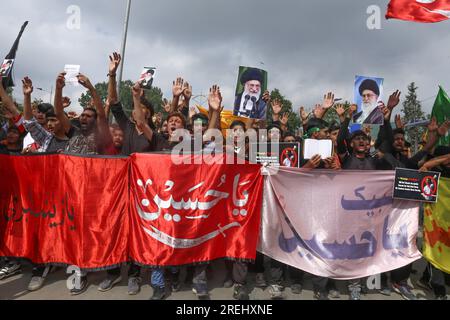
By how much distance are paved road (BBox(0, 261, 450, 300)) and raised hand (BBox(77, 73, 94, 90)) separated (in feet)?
7.89

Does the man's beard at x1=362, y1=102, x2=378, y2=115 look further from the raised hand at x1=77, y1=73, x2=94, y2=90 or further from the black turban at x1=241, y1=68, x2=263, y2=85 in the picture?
the raised hand at x1=77, y1=73, x2=94, y2=90

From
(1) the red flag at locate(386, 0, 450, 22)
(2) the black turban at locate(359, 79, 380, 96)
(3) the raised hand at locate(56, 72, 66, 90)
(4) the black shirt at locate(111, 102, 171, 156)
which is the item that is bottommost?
(4) the black shirt at locate(111, 102, 171, 156)

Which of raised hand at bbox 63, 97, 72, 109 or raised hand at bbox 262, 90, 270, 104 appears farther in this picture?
raised hand at bbox 63, 97, 72, 109

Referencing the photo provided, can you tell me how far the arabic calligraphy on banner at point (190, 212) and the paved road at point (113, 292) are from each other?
0.41 m

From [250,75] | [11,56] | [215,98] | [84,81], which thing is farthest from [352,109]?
[11,56]

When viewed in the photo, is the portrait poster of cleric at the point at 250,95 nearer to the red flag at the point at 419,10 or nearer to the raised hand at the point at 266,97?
the raised hand at the point at 266,97

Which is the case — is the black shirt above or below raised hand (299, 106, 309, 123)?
below

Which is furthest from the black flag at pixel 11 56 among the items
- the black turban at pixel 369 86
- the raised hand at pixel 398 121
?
the raised hand at pixel 398 121

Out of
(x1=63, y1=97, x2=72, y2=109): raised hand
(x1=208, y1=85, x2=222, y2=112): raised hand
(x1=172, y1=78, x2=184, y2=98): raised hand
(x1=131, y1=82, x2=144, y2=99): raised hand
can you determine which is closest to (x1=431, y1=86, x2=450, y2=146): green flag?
(x1=208, y1=85, x2=222, y2=112): raised hand

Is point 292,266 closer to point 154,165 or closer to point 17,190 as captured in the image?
point 154,165

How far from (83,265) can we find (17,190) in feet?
4.54

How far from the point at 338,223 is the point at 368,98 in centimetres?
210

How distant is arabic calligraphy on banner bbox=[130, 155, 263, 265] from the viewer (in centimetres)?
344

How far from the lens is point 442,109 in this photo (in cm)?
436
